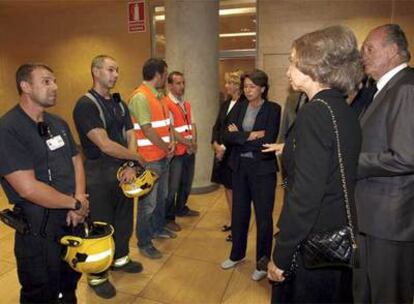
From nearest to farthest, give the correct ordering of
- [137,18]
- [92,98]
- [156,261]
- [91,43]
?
[92,98], [156,261], [137,18], [91,43]

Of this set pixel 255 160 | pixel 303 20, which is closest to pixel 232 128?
pixel 255 160

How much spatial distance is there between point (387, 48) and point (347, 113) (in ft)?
2.77

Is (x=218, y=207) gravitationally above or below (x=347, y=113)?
below

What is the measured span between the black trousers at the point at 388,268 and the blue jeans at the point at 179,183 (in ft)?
7.51

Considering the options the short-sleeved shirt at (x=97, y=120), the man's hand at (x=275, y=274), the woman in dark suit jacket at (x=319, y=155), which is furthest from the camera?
the short-sleeved shirt at (x=97, y=120)

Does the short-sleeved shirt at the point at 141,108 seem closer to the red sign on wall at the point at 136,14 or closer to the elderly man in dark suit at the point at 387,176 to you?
the elderly man in dark suit at the point at 387,176

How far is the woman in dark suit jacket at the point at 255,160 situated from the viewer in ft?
8.87

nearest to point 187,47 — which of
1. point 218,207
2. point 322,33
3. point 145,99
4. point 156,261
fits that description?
point 145,99

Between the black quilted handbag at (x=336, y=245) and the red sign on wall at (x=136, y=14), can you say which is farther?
the red sign on wall at (x=136, y=14)

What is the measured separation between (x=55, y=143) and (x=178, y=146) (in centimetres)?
190

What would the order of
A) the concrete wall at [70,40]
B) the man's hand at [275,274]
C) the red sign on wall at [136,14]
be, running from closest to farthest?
1. the man's hand at [275,274]
2. the red sign on wall at [136,14]
3. the concrete wall at [70,40]

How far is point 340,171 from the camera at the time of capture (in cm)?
130

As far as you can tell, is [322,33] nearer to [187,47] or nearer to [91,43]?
[187,47]

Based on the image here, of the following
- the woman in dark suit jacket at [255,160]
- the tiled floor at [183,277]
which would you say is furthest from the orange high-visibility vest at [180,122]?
the woman in dark suit jacket at [255,160]
